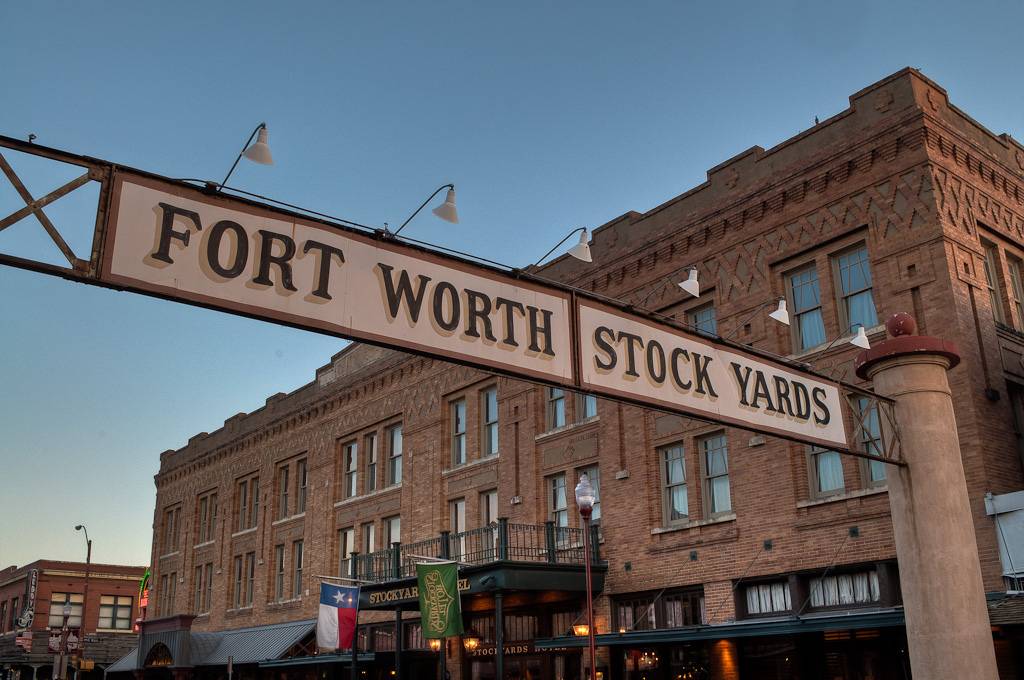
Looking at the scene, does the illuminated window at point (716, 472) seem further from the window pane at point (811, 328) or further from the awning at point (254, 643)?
the awning at point (254, 643)

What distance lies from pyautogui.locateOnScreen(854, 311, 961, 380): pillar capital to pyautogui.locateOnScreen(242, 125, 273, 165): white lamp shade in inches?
248

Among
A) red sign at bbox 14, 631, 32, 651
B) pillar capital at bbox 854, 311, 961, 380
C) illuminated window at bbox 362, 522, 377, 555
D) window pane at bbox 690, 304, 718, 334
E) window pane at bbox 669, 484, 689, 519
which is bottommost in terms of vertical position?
red sign at bbox 14, 631, 32, 651

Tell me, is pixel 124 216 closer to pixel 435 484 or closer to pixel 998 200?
pixel 998 200

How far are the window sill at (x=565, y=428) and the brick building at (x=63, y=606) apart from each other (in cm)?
4419

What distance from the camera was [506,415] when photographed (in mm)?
27016

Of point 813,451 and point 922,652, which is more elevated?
point 813,451

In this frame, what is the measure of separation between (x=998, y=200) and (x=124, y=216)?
63.9 feet

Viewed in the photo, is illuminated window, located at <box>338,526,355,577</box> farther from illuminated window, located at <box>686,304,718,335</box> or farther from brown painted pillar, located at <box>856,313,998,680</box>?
brown painted pillar, located at <box>856,313,998,680</box>

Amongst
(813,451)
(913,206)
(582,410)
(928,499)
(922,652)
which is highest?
(913,206)

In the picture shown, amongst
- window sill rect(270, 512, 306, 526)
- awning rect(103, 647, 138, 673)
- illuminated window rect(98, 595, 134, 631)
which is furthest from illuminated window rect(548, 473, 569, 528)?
illuminated window rect(98, 595, 134, 631)

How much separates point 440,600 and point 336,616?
3.98m

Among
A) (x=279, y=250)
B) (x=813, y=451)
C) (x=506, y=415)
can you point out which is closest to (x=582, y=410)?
(x=506, y=415)

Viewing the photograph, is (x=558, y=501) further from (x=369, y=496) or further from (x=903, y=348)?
(x=903, y=348)

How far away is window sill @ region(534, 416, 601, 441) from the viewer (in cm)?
2436
